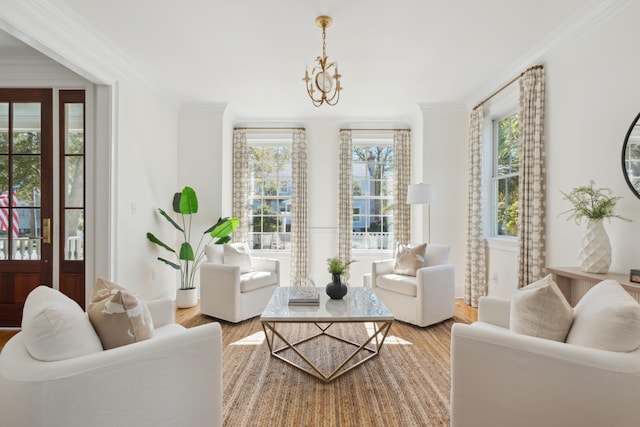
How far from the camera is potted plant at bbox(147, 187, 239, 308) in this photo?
4.30m

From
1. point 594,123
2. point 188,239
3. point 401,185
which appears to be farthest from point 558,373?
point 188,239

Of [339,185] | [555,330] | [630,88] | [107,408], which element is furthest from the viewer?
[339,185]

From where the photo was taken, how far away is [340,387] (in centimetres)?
234

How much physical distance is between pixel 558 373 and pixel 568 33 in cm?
294

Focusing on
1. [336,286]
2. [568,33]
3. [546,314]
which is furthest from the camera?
[336,286]

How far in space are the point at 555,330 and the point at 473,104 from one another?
12.6 feet

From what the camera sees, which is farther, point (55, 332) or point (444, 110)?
point (444, 110)

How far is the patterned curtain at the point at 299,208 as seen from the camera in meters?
5.33

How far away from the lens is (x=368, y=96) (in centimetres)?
444

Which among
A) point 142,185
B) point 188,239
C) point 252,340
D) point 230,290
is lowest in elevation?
point 252,340

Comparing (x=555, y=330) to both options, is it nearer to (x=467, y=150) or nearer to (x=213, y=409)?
(x=213, y=409)

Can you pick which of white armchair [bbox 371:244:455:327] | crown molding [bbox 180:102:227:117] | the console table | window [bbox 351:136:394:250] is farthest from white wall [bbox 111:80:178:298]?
the console table

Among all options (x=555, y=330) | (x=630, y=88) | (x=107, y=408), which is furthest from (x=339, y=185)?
(x=107, y=408)

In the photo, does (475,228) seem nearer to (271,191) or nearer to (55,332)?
(271,191)
